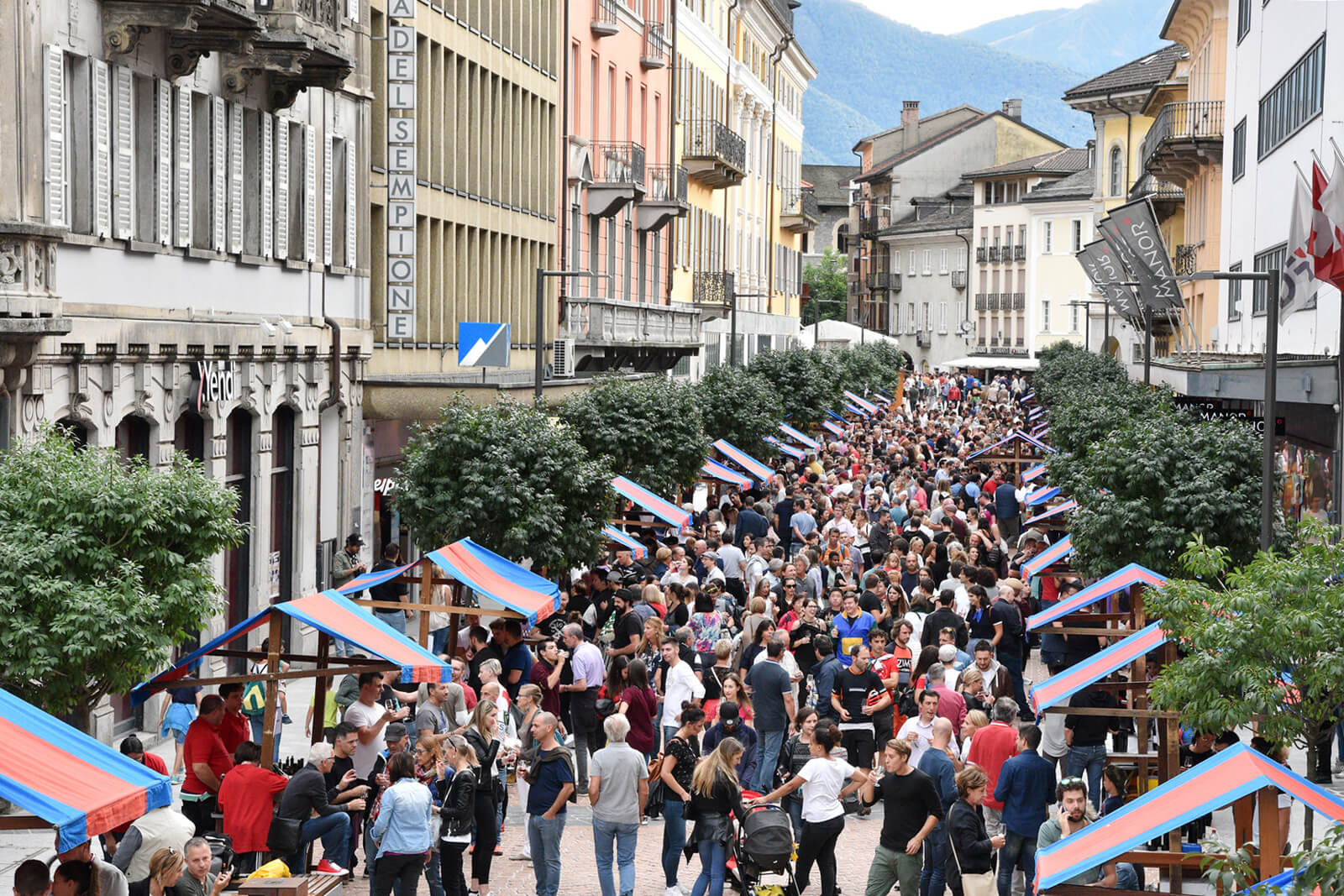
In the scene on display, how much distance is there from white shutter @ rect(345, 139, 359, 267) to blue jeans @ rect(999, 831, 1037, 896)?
712 inches

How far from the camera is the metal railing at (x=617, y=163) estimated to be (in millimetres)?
49875

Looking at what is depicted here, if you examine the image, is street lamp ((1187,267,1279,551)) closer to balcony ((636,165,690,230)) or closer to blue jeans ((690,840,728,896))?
blue jeans ((690,840,728,896))

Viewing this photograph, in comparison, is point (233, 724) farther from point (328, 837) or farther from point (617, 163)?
point (617, 163)

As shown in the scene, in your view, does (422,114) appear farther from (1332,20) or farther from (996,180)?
(996,180)

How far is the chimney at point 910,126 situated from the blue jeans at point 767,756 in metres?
121

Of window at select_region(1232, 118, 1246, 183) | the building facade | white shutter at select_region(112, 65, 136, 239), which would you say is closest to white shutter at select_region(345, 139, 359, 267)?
the building facade

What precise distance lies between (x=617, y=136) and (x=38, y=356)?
3592 cm

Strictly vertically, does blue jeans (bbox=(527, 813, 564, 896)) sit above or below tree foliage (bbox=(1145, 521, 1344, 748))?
below

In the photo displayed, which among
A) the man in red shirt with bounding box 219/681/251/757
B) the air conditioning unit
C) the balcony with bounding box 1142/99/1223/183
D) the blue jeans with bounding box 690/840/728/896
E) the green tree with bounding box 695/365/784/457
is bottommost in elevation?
the blue jeans with bounding box 690/840/728/896

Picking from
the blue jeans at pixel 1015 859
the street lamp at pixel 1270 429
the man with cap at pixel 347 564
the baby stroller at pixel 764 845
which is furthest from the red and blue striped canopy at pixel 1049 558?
the baby stroller at pixel 764 845

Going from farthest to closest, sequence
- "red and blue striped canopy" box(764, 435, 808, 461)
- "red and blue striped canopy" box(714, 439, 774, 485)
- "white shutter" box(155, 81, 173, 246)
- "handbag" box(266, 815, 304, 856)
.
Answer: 1. "red and blue striped canopy" box(764, 435, 808, 461)
2. "red and blue striped canopy" box(714, 439, 774, 485)
3. "white shutter" box(155, 81, 173, 246)
4. "handbag" box(266, 815, 304, 856)

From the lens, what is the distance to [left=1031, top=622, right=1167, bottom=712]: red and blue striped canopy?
13.8 metres

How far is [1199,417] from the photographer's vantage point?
2456 cm

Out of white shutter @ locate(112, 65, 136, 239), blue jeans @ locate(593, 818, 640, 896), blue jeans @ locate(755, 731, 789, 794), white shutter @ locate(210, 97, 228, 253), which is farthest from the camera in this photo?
white shutter @ locate(210, 97, 228, 253)
